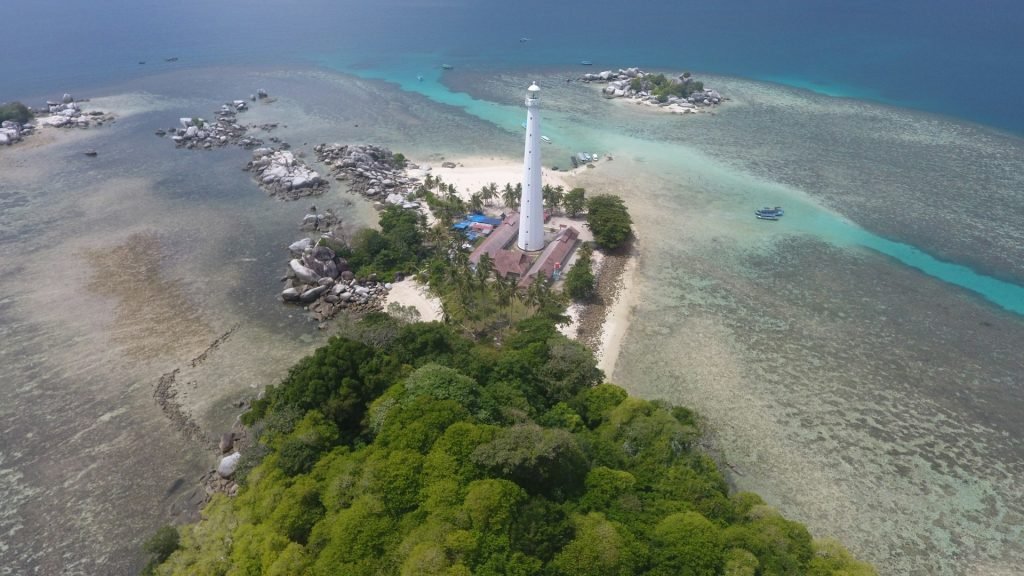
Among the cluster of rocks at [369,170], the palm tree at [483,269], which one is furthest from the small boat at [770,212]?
the cluster of rocks at [369,170]

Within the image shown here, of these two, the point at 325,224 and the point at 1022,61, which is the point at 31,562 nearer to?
the point at 325,224

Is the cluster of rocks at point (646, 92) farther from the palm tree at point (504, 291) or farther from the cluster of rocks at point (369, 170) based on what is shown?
the palm tree at point (504, 291)

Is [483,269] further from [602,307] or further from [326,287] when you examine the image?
[326,287]

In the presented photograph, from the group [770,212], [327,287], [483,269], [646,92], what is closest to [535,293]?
[483,269]

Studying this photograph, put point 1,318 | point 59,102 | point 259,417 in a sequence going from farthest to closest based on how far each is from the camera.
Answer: point 59,102 → point 1,318 → point 259,417

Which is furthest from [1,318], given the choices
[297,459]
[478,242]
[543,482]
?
[543,482]

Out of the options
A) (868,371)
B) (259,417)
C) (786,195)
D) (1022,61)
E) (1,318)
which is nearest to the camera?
(259,417)

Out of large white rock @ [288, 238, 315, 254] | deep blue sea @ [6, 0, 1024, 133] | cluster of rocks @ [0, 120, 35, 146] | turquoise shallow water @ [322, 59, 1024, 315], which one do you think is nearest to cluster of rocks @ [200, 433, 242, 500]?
large white rock @ [288, 238, 315, 254]
